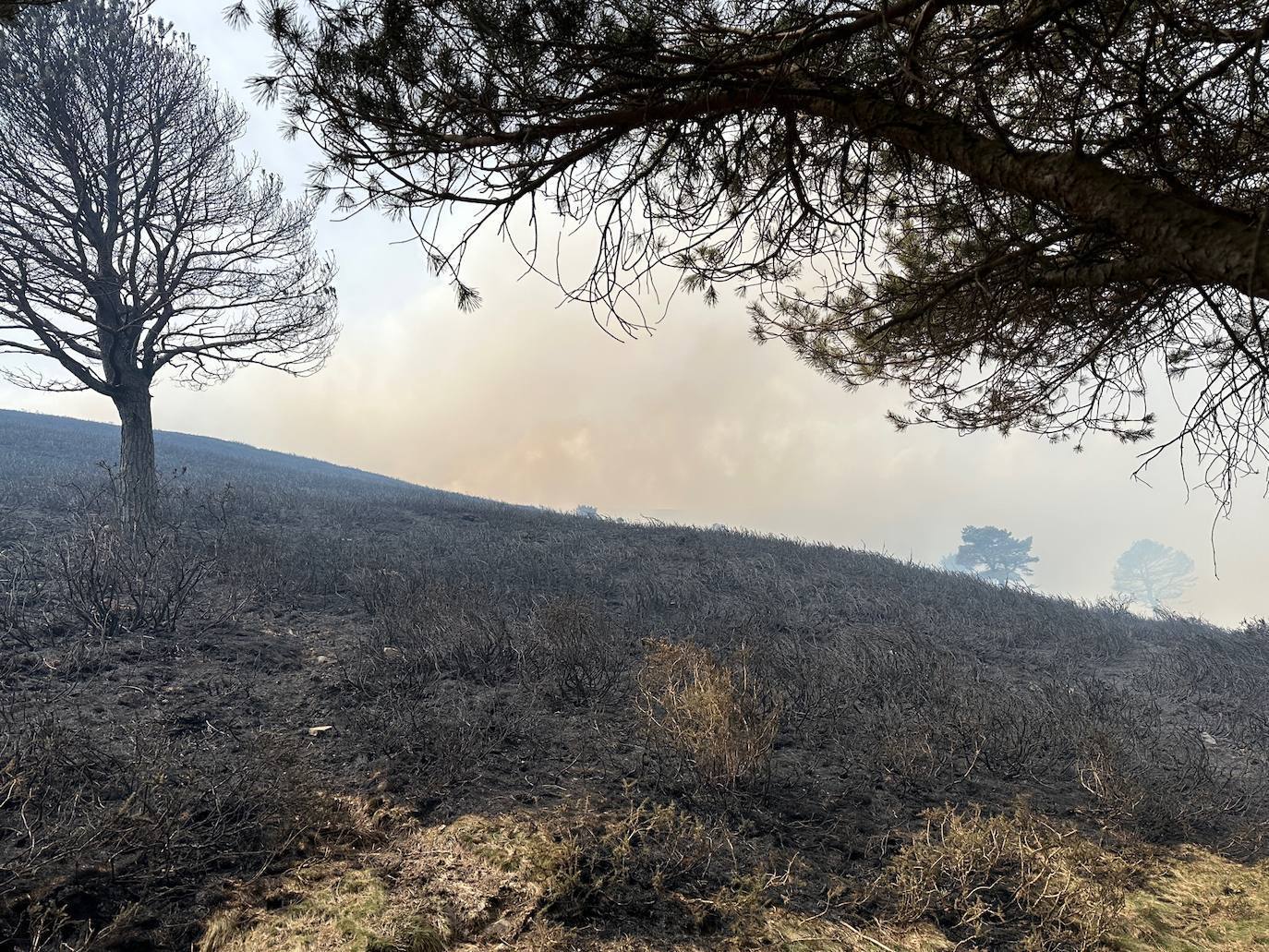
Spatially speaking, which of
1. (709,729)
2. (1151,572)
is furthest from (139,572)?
(1151,572)

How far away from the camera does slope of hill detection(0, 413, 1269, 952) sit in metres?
2.83

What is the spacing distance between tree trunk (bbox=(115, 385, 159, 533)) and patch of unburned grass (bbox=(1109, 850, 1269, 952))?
38.3 ft

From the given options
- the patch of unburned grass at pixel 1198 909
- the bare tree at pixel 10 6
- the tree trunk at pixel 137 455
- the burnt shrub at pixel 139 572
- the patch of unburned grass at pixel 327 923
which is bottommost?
the patch of unburned grass at pixel 327 923

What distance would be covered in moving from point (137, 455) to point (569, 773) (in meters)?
9.72

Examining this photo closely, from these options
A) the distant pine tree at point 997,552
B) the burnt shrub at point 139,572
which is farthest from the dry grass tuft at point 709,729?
the distant pine tree at point 997,552


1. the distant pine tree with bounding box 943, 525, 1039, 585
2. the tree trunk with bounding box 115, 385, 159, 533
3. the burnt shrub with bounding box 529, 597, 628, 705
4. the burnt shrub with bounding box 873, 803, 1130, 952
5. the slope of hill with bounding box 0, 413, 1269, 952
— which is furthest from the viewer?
the distant pine tree with bounding box 943, 525, 1039, 585

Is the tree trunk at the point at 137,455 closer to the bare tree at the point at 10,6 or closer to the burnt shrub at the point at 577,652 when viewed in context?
the burnt shrub at the point at 577,652

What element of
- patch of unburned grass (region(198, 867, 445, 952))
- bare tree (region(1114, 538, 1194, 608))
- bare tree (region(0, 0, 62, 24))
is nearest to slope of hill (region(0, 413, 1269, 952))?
patch of unburned grass (region(198, 867, 445, 952))

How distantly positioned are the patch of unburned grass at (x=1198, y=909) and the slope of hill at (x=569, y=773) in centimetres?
2

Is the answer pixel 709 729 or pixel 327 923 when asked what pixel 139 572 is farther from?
pixel 709 729

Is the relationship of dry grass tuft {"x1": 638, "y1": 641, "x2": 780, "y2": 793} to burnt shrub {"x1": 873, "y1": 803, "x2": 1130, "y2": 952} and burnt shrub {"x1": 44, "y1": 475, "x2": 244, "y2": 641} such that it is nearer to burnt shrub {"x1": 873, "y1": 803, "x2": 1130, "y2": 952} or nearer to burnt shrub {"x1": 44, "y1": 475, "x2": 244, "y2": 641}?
burnt shrub {"x1": 873, "y1": 803, "x2": 1130, "y2": 952}

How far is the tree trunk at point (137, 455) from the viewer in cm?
1012

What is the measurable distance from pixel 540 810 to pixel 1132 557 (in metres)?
104

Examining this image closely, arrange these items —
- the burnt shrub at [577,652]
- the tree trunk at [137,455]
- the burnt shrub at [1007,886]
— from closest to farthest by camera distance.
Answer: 1. the burnt shrub at [1007,886]
2. the burnt shrub at [577,652]
3. the tree trunk at [137,455]
